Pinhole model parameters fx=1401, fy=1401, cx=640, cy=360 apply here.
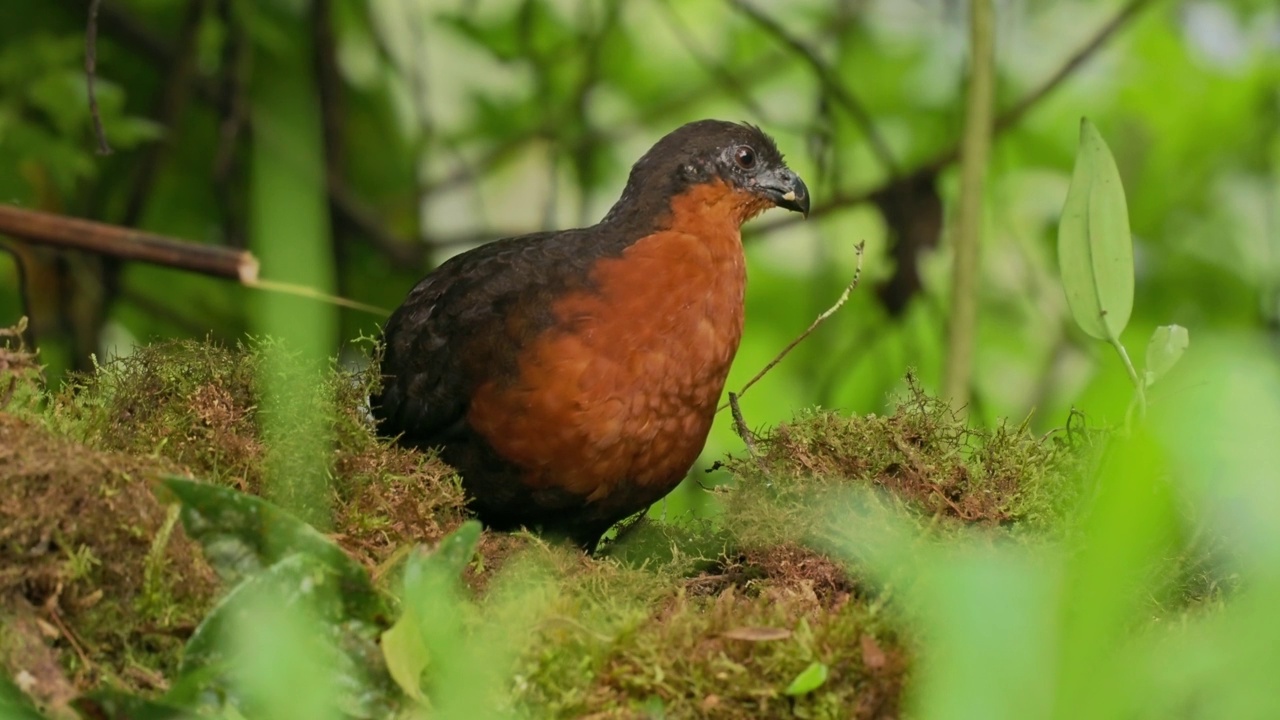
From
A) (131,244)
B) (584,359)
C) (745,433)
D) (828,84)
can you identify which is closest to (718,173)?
(584,359)

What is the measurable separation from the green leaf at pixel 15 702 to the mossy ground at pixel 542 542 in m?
0.01

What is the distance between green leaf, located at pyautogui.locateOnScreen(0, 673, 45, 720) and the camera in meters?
1.16

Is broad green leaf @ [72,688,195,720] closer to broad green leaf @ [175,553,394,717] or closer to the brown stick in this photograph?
broad green leaf @ [175,553,394,717]

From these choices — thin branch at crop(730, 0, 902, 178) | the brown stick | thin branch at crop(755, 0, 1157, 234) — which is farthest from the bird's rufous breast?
thin branch at crop(730, 0, 902, 178)

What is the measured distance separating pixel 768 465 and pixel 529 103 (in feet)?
9.58

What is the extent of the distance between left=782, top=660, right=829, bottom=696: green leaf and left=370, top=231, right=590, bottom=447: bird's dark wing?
3.69 feet

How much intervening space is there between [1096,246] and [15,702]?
1275 mm

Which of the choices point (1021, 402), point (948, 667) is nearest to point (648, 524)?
point (948, 667)

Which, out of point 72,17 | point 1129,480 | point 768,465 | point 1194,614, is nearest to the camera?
point 1129,480

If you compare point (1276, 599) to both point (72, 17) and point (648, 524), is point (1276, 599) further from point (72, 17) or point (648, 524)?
point (72, 17)

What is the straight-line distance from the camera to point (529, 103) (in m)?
4.63

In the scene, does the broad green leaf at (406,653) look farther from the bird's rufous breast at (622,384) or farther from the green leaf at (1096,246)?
the bird's rufous breast at (622,384)

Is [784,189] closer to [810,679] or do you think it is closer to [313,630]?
[810,679]

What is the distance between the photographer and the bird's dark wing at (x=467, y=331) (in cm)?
238
